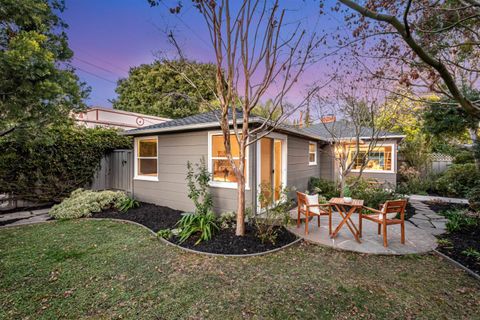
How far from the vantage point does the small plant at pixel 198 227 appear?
14.6ft

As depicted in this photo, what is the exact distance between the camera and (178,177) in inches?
264

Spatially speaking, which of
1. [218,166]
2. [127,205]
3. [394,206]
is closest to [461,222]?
[394,206]

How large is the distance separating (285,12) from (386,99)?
4672 millimetres

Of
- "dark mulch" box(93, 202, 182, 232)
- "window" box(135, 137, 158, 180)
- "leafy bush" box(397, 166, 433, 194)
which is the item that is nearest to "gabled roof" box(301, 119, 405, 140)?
"leafy bush" box(397, 166, 433, 194)

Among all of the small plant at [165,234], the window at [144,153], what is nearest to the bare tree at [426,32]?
the small plant at [165,234]

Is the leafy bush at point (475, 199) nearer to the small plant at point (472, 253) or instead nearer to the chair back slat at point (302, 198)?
the small plant at point (472, 253)

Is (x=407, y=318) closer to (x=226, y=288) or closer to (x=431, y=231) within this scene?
(x=226, y=288)

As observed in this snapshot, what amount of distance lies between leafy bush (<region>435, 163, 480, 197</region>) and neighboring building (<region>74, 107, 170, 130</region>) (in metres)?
14.8

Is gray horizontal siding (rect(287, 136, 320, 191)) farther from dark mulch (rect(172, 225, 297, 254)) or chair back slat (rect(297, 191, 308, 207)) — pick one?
dark mulch (rect(172, 225, 297, 254))

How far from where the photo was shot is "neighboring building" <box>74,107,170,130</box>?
387 inches

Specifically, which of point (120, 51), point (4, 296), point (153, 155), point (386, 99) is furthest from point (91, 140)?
point (386, 99)

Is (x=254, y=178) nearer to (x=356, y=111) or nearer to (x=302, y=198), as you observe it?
(x=302, y=198)

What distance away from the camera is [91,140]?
8.09 metres

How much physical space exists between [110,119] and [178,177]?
251 inches
